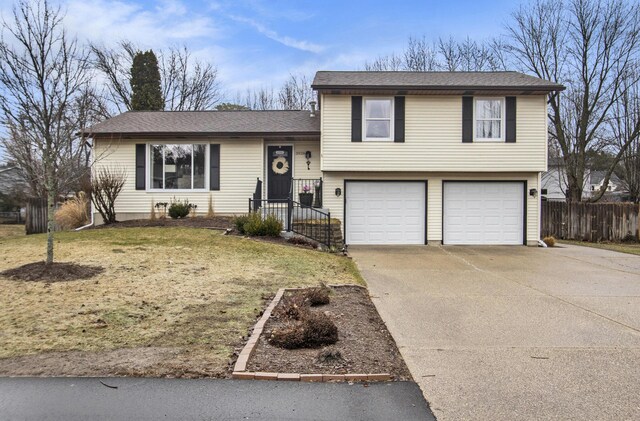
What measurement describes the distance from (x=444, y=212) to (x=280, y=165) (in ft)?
20.0

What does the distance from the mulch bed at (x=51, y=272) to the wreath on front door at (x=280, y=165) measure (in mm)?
8985

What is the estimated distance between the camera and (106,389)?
3697 mm

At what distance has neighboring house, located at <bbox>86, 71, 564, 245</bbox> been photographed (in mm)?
14680

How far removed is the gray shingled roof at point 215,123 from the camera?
1567cm

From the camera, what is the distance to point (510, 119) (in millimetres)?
14750

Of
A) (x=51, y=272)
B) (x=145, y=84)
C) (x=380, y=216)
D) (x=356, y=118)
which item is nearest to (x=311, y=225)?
(x=380, y=216)

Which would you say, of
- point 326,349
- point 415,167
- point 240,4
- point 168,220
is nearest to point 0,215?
point 168,220

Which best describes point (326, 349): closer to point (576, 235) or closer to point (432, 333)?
point (432, 333)

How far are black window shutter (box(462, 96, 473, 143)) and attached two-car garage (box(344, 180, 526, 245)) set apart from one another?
5.04ft

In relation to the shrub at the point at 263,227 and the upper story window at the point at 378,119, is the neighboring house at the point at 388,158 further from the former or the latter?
the shrub at the point at 263,227

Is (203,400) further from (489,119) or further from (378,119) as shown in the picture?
(489,119)

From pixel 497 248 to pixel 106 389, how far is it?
12940 mm

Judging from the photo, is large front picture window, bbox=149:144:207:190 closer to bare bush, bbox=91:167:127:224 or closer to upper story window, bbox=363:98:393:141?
bare bush, bbox=91:167:127:224

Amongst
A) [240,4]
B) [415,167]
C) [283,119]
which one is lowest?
[415,167]
